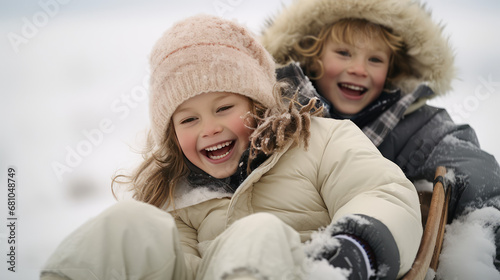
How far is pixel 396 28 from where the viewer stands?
6.22ft

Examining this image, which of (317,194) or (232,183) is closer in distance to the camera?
(317,194)

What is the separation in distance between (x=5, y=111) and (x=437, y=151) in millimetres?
2126

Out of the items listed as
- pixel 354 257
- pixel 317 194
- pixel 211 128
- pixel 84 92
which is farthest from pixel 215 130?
pixel 84 92

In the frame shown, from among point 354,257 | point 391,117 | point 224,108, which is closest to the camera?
point 354,257

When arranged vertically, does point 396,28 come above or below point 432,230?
above

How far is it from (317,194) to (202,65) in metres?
0.44

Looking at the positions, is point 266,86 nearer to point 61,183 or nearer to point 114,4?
point 61,183

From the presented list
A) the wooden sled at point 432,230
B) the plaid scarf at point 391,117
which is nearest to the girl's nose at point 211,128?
the wooden sled at point 432,230

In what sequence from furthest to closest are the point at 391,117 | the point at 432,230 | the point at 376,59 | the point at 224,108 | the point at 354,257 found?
the point at 376,59, the point at 391,117, the point at 224,108, the point at 432,230, the point at 354,257

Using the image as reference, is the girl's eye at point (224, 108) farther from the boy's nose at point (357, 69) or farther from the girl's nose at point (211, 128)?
the boy's nose at point (357, 69)

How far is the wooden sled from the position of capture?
1.01 meters

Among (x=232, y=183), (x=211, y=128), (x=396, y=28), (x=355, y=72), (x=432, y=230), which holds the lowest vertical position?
(x=232, y=183)

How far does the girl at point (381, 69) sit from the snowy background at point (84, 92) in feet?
0.43

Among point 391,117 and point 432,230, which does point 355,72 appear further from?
point 432,230
